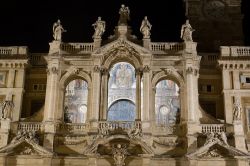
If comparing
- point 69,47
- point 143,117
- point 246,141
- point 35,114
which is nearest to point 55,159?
point 35,114

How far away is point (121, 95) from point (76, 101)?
444cm

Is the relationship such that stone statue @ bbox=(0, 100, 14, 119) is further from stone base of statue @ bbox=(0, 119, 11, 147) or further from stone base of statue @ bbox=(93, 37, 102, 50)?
stone base of statue @ bbox=(93, 37, 102, 50)

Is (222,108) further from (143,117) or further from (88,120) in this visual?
(88,120)

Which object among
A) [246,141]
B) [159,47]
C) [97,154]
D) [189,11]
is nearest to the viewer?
[97,154]

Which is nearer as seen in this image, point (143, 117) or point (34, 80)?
point (143, 117)

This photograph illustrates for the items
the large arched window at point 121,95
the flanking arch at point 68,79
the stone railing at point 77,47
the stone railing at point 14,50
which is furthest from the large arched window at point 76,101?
the stone railing at point 14,50

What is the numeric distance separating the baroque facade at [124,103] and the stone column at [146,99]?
0.28 ft

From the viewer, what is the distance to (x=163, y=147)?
34.6 metres

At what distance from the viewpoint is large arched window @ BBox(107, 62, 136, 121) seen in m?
40.0

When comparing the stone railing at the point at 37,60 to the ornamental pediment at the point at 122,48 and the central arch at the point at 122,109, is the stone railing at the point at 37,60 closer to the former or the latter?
the ornamental pediment at the point at 122,48

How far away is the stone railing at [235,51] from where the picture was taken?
38625 millimetres

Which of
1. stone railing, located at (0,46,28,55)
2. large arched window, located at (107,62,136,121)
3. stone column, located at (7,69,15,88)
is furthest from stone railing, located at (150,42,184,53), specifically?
stone column, located at (7,69,15,88)

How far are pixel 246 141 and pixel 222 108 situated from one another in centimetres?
413

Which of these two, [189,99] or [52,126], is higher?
[189,99]
